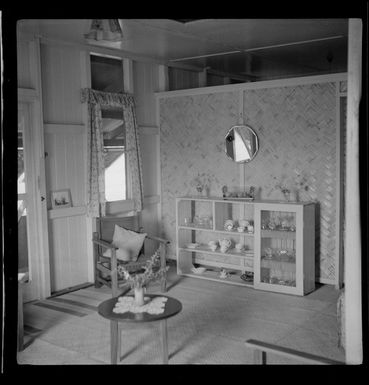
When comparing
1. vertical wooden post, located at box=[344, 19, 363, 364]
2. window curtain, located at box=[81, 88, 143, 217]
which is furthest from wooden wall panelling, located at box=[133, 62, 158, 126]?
vertical wooden post, located at box=[344, 19, 363, 364]

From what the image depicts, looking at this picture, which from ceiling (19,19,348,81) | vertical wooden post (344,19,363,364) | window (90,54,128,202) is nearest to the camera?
vertical wooden post (344,19,363,364)

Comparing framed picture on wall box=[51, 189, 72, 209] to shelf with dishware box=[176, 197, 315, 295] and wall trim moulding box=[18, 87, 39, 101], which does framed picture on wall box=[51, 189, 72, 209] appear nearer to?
wall trim moulding box=[18, 87, 39, 101]

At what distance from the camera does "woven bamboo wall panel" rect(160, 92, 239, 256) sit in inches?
264

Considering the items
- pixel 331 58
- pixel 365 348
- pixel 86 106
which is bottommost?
pixel 365 348

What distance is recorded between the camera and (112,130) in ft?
21.5

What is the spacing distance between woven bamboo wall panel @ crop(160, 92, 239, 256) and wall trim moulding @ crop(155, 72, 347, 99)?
60 millimetres

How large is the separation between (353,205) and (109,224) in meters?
3.72

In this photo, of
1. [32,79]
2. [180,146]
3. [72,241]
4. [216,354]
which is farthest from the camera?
[180,146]

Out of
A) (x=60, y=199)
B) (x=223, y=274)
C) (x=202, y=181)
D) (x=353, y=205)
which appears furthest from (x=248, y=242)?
(x=353, y=205)

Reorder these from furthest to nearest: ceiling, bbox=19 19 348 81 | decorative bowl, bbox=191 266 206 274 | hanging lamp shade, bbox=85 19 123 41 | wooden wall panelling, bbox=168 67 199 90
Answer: wooden wall panelling, bbox=168 67 199 90, decorative bowl, bbox=191 266 206 274, ceiling, bbox=19 19 348 81, hanging lamp shade, bbox=85 19 123 41
